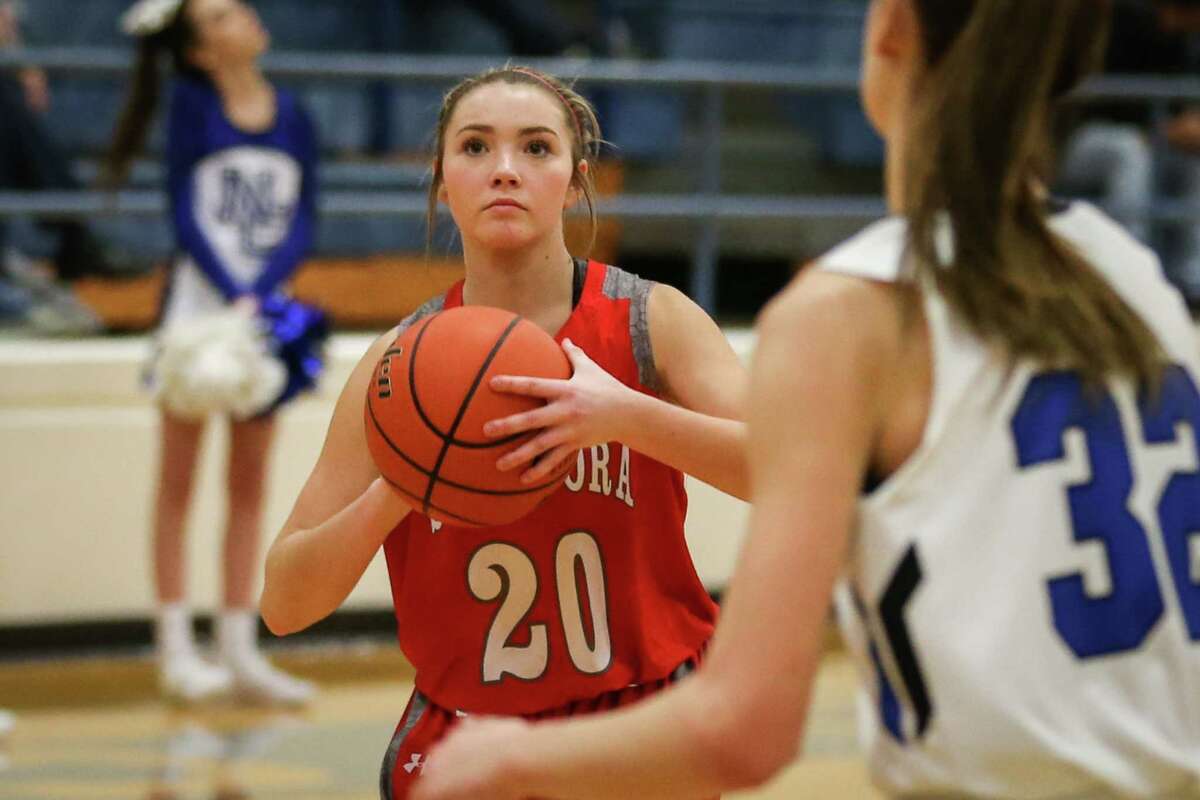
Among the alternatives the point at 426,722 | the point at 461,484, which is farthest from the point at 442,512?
the point at 426,722

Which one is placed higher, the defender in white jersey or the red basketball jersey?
the defender in white jersey

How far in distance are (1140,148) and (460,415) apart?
16.5 ft

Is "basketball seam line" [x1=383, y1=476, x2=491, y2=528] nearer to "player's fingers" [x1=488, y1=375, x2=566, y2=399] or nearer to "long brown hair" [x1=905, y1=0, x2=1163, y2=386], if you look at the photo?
"player's fingers" [x1=488, y1=375, x2=566, y2=399]

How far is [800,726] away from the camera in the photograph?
1.22m

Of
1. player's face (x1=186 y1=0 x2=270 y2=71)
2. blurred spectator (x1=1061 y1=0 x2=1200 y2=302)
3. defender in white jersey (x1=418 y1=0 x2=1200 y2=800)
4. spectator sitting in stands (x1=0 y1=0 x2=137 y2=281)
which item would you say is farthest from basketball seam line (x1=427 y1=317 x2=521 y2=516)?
blurred spectator (x1=1061 y1=0 x2=1200 y2=302)

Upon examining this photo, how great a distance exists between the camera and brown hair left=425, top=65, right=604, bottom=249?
7.27 feet

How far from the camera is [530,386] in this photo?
72.0 inches

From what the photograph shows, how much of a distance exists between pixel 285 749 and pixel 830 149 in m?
4.82

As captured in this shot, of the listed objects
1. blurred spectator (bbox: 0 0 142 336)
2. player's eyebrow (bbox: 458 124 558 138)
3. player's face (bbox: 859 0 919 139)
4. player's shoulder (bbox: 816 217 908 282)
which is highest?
player's face (bbox: 859 0 919 139)

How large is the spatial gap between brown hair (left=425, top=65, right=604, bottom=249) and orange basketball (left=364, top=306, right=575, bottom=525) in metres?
0.39

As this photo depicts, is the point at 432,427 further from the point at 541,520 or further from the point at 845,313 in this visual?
the point at 845,313

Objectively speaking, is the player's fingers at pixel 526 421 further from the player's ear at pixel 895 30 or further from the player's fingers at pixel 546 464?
the player's ear at pixel 895 30

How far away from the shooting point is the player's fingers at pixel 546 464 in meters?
1.84

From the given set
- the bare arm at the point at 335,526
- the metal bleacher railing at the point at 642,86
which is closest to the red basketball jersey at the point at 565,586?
the bare arm at the point at 335,526
